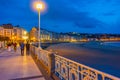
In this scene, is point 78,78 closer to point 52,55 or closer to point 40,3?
point 52,55

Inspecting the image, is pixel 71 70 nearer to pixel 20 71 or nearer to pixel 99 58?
pixel 20 71

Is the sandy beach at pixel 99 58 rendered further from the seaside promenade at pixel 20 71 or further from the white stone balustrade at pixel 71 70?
the white stone balustrade at pixel 71 70

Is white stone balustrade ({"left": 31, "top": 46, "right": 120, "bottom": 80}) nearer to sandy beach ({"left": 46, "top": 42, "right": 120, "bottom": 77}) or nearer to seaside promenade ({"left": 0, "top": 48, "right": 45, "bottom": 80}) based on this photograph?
seaside promenade ({"left": 0, "top": 48, "right": 45, "bottom": 80})

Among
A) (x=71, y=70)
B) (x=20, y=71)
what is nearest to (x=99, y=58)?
(x=20, y=71)

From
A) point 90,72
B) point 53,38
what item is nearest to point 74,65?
point 90,72

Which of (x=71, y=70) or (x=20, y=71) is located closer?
(x=71, y=70)

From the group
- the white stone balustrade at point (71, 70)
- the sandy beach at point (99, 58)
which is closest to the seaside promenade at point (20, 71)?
the white stone balustrade at point (71, 70)

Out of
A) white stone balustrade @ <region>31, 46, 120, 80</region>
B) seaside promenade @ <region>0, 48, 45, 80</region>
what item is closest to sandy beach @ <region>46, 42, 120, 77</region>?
seaside promenade @ <region>0, 48, 45, 80</region>

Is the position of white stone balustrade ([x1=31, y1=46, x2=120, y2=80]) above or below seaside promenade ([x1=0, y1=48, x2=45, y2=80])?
above

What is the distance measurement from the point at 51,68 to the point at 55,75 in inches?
27.3

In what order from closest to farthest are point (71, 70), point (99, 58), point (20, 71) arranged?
point (71, 70) < point (20, 71) < point (99, 58)

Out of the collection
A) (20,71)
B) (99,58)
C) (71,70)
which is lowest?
(99,58)

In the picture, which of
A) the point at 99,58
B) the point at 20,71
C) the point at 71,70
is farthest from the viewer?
the point at 99,58

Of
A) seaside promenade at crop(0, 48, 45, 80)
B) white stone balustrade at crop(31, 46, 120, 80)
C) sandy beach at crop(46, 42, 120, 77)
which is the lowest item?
sandy beach at crop(46, 42, 120, 77)
